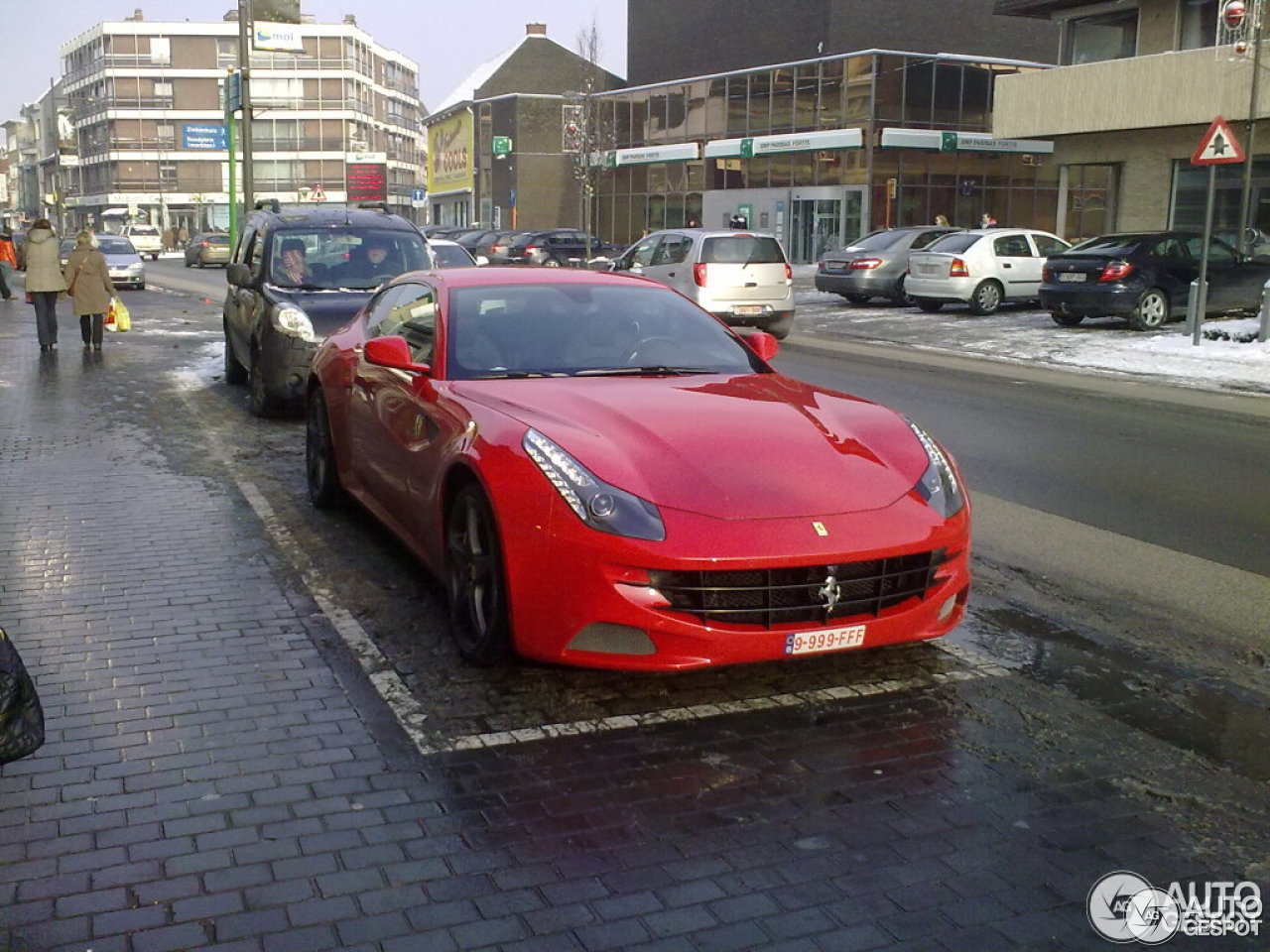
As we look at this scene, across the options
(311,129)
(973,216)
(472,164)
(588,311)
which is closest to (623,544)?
(588,311)

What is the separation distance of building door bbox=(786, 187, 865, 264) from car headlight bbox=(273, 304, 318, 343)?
3701 centimetres

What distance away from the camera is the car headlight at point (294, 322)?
429 inches

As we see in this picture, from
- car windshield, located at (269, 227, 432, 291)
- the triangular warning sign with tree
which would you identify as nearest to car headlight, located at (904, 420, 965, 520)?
car windshield, located at (269, 227, 432, 291)

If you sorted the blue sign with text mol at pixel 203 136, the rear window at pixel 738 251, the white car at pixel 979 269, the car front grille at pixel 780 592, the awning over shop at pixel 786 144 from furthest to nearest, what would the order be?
the blue sign with text mol at pixel 203 136, the awning over shop at pixel 786 144, the white car at pixel 979 269, the rear window at pixel 738 251, the car front grille at pixel 780 592

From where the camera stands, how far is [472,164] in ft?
243

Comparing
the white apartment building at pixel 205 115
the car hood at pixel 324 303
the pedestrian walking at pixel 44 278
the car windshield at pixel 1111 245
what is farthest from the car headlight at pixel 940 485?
the white apartment building at pixel 205 115

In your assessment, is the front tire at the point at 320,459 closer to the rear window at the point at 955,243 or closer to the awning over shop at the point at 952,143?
the rear window at the point at 955,243

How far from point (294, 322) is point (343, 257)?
1.47 metres

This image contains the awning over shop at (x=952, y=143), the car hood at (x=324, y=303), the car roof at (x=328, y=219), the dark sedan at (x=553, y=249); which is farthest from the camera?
the awning over shop at (x=952, y=143)

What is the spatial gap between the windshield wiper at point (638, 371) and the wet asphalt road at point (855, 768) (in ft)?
4.05

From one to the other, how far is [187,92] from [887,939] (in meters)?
114

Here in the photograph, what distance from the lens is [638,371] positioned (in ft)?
19.3

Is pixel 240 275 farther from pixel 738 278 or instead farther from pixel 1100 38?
pixel 1100 38

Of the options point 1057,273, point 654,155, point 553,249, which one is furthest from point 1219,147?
point 654,155
